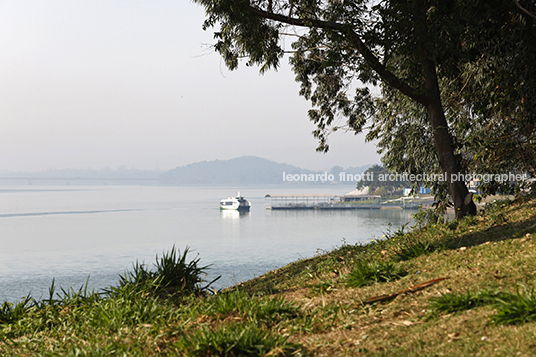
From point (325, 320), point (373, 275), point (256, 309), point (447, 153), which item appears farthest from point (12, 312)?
point (447, 153)

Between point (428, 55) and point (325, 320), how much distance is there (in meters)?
6.87

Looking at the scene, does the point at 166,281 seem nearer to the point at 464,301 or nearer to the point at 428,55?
Result: the point at 464,301

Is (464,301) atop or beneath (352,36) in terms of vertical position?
beneath

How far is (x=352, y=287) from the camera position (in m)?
5.44

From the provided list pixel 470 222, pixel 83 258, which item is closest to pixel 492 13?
pixel 470 222

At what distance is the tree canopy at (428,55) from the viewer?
8.47m

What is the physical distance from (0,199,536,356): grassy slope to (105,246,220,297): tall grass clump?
19 cm

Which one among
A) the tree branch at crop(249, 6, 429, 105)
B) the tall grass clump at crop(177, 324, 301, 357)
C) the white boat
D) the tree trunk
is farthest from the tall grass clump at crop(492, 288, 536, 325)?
the white boat

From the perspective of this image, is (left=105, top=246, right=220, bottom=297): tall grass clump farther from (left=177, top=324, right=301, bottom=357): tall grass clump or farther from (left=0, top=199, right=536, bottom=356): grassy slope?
(left=177, top=324, right=301, bottom=357): tall grass clump

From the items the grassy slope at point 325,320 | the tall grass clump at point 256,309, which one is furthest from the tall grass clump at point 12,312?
the tall grass clump at point 256,309

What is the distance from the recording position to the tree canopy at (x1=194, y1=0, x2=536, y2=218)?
8.47 m

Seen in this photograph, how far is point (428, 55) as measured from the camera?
30.0ft

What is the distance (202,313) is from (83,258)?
4994 centimetres

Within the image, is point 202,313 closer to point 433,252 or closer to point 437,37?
point 433,252
